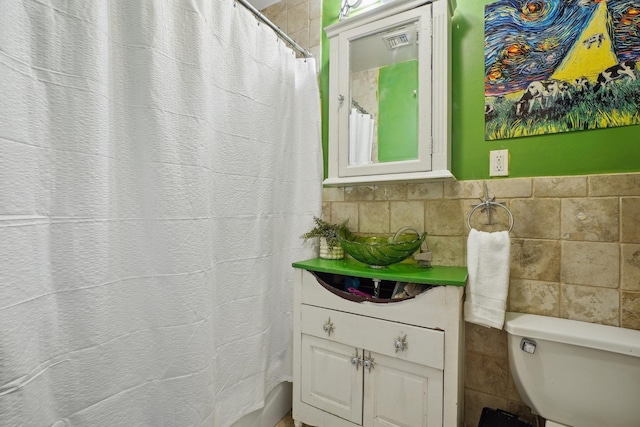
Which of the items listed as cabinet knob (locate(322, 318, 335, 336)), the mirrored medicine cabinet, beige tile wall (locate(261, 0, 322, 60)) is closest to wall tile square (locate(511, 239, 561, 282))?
the mirrored medicine cabinet

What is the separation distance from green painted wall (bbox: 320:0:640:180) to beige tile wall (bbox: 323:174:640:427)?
0.05 m

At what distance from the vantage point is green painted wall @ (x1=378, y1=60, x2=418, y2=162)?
131 cm

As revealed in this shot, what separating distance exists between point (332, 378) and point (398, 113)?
48.2 inches

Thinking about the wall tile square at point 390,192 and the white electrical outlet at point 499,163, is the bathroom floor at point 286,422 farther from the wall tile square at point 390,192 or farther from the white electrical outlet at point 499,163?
the white electrical outlet at point 499,163

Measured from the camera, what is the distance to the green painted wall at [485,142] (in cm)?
105

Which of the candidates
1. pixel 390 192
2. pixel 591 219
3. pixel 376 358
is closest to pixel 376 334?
pixel 376 358

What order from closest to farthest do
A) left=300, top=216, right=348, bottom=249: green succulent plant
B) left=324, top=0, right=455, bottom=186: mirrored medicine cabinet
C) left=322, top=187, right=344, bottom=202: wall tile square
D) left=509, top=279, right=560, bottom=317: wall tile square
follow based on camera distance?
left=509, top=279, right=560, bottom=317: wall tile square < left=324, top=0, right=455, bottom=186: mirrored medicine cabinet < left=300, top=216, right=348, bottom=249: green succulent plant < left=322, top=187, right=344, bottom=202: wall tile square

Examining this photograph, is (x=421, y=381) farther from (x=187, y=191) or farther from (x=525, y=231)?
(x=187, y=191)

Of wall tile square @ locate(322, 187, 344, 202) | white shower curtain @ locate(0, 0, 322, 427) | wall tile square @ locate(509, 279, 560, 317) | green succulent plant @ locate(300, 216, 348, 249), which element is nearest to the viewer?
white shower curtain @ locate(0, 0, 322, 427)

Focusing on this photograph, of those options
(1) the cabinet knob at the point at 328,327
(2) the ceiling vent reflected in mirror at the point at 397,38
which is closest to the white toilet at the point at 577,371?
(1) the cabinet knob at the point at 328,327

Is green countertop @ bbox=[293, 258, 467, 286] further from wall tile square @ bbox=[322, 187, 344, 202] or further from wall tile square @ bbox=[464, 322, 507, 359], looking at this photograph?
wall tile square @ bbox=[322, 187, 344, 202]

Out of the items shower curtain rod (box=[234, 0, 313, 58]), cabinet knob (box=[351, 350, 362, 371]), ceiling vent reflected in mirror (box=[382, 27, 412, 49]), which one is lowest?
cabinet knob (box=[351, 350, 362, 371])

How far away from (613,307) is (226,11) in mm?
1842

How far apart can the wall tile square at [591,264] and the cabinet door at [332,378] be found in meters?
0.87
